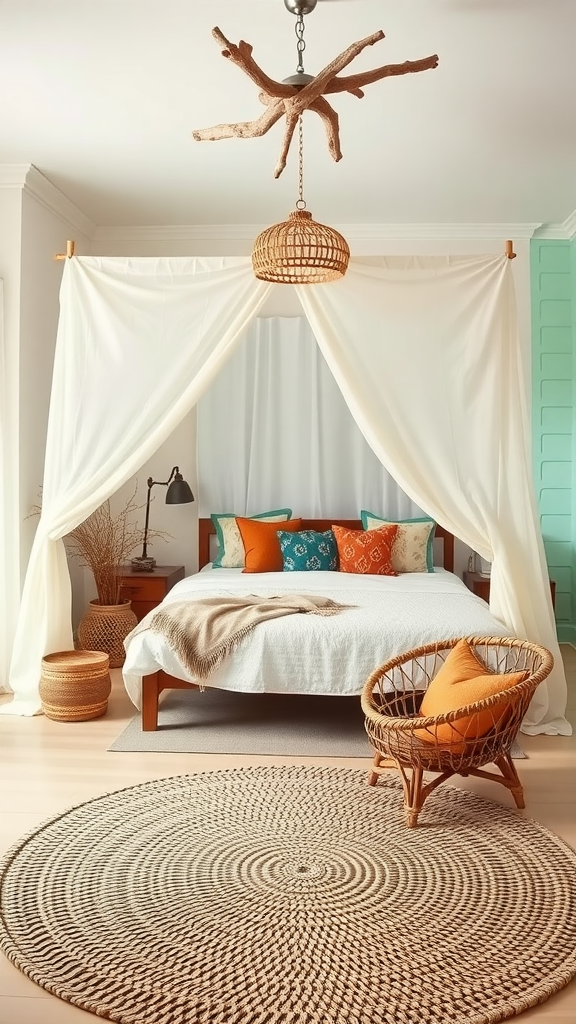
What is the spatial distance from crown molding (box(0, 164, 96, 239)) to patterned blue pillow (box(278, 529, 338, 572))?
2.34 metres

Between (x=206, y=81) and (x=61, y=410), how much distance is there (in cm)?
158

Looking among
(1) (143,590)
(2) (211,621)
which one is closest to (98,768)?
(2) (211,621)

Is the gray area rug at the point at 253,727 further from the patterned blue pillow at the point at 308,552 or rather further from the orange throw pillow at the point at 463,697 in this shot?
the patterned blue pillow at the point at 308,552

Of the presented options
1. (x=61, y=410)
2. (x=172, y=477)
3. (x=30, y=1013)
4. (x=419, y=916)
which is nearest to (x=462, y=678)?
(x=419, y=916)

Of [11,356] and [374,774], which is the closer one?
[374,774]

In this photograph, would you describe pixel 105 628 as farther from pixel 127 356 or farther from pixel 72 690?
pixel 127 356

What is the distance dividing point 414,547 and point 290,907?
321 cm

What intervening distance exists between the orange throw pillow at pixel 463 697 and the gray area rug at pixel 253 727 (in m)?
0.70

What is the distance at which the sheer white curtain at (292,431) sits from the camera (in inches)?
237

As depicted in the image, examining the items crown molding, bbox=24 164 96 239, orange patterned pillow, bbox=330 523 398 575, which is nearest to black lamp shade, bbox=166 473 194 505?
orange patterned pillow, bbox=330 523 398 575

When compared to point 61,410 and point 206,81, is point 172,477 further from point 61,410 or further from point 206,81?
point 206,81

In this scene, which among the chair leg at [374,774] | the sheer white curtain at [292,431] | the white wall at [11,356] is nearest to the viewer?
the chair leg at [374,774]

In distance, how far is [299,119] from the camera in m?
3.44

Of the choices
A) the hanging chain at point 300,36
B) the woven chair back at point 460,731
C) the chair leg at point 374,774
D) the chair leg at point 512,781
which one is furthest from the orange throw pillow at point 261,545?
the hanging chain at point 300,36
